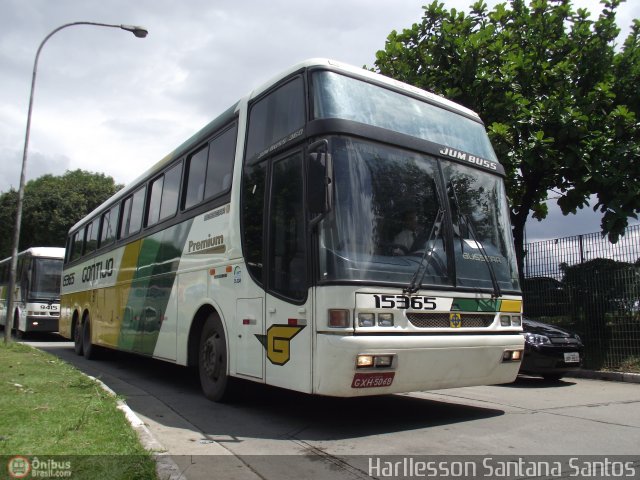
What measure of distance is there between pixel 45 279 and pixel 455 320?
19062 mm

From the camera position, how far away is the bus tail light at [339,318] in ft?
16.5

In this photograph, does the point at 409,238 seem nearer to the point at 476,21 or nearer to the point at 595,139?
the point at 595,139

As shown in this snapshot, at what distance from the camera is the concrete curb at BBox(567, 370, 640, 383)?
10562 mm

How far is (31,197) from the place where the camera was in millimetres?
38750

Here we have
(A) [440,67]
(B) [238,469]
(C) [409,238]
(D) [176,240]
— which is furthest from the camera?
(A) [440,67]

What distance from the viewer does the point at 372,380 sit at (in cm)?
515

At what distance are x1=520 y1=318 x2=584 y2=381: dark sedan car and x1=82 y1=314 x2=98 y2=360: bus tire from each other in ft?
32.1

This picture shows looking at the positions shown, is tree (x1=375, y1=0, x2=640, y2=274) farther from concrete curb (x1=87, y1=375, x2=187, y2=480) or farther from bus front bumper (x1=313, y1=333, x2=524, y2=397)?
concrete curb (x1=87, y1=375, x2=187, y2=480)

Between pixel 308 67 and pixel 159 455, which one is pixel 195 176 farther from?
pixel 159 455

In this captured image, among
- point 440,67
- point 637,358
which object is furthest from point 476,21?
point 637,358

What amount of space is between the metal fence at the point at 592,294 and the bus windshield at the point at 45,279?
1654 centimetres

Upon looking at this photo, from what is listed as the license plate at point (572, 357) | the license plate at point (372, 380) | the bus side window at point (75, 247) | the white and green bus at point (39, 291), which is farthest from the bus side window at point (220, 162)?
the white and green bus at point (39, 291)

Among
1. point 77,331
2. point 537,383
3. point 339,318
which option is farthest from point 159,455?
point 77,331

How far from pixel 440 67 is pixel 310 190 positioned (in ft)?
33.7
